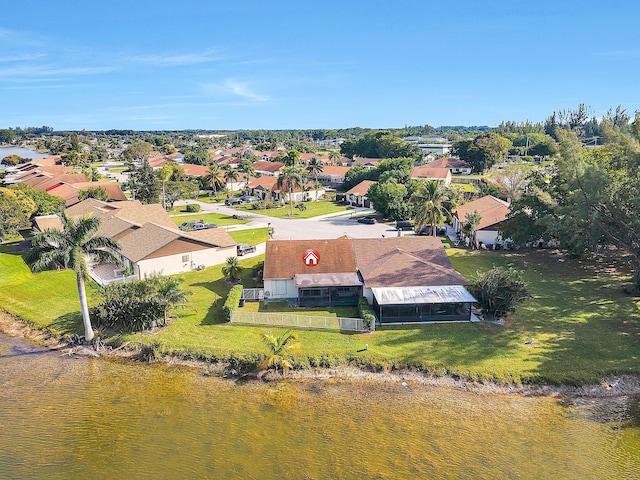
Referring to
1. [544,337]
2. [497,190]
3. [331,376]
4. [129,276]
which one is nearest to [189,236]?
[129,276]

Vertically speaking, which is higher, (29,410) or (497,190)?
(497,190)

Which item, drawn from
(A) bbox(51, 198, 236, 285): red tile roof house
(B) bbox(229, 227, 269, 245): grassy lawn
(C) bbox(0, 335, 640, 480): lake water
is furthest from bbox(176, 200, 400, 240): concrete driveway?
(C) bbox(0, 335, 640, 480): lake water

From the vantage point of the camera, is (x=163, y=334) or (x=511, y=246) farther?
(x=511, y=246)

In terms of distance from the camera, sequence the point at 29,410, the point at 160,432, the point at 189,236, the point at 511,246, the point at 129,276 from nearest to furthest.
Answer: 1. the point at 160,432
2. the point at 29,410
3. the point at 129,276
4. the point at 189,236
5. the point at 511,246

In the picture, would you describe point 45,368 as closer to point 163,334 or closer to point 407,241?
point 163,334

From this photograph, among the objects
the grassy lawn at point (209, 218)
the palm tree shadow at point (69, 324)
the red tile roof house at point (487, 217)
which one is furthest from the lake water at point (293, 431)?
the grassy lawn at point (209, 218)

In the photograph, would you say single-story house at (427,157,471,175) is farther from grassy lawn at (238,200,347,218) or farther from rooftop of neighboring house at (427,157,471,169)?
grassy lawn at (238,200,347,218)

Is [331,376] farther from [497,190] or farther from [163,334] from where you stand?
[497,190]

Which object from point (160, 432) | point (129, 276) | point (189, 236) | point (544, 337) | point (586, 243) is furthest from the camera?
point (189, 236)
